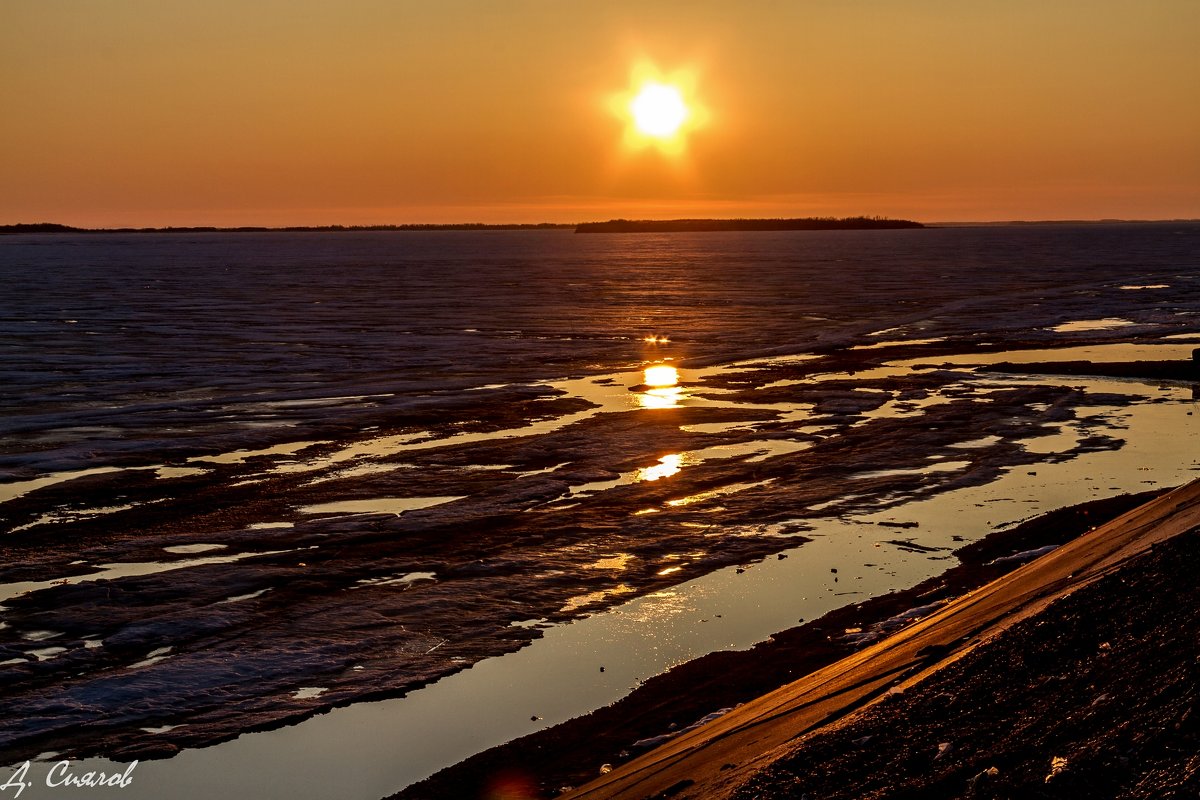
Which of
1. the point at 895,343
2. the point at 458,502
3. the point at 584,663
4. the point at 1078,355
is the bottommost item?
the point at 584,663

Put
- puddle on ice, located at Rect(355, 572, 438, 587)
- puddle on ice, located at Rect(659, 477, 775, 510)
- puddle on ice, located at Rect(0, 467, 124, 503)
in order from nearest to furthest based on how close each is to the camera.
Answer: puddle on ice, located at Rect(355, 572, 438, 587), puddle on ice, located at Rect(659, 477, 775, 510), puddle on ice, located at Rect(0, 467, 124, 503)

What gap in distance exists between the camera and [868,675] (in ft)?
31.0

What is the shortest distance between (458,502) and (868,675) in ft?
33.2

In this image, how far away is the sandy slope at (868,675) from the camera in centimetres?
805

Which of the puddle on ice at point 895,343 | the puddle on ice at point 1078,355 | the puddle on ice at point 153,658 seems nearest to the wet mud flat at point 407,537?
the puddle on ice at point 153,658

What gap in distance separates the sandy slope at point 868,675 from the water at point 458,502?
1900 mm

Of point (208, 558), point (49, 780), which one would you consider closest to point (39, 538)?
point (208, 558)

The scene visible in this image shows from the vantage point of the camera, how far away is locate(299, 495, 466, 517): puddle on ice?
59.0 ft

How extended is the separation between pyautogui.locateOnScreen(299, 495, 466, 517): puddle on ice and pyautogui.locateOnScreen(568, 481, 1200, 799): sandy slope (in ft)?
29.0

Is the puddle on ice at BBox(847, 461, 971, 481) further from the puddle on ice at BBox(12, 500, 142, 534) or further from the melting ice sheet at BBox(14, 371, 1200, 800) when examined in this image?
the puddle on ice at BBox(12, 500, 142, 534)

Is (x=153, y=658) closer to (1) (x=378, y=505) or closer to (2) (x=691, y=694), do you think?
(2) (x=691, y=694)

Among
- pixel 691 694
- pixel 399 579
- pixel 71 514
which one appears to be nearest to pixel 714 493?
pixel 399 579

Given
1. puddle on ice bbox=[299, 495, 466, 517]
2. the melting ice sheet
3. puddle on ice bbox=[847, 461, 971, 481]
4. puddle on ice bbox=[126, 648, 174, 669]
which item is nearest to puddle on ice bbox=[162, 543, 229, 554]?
puddle on ice bbox=[299, 495, 466, 517]

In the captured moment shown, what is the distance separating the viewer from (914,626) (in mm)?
11562
